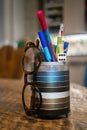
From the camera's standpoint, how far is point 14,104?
2.81 ft

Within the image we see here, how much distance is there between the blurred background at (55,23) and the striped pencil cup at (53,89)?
2.24m

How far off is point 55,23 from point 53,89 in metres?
3.01

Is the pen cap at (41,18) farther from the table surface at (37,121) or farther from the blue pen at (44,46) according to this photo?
the table surface at (37,121)

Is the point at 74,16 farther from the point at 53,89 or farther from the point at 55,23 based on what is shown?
the point at 53,89

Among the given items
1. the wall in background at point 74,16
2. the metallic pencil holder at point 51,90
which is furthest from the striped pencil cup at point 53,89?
the wall in background at point 74,16

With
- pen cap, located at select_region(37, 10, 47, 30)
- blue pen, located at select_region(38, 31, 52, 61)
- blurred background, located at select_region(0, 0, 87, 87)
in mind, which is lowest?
blurred background, located at select_region(0, 0, 87, 87)

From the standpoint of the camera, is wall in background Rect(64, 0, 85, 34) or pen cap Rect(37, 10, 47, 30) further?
wall in background Rect(64, 0, 85, 34)

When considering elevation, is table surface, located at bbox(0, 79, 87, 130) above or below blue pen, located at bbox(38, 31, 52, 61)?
below

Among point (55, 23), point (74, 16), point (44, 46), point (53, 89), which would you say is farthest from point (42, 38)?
point (55, 23)

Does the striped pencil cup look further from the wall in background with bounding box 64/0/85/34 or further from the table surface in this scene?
the wall in background with bounding box 64/0/85/34

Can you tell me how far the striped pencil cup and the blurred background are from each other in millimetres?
2239

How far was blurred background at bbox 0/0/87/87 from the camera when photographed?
3.38 meters

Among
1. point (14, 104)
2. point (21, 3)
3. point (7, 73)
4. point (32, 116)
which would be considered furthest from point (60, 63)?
point (21, 3)

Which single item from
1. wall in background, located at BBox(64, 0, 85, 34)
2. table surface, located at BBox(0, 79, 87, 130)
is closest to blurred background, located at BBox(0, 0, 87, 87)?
wall in background, located at BBox(64, 0, 85, 34)
